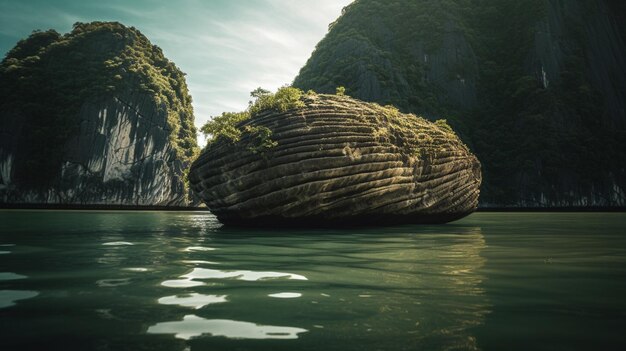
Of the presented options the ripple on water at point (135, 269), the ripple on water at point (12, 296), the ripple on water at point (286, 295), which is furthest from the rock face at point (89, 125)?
the ripple on water at point (286, 295)

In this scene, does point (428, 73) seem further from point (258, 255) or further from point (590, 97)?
point (258, 255)

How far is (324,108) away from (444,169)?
3295 mm

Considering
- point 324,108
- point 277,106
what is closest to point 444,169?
point 324,108

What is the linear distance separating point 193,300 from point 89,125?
209 feet

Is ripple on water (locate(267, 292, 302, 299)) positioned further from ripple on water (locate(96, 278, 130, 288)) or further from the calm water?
ripple on water (locate(96, 278, 130, 288))

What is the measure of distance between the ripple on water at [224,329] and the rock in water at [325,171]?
594 cm

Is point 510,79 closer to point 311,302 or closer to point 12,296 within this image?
point 311,302

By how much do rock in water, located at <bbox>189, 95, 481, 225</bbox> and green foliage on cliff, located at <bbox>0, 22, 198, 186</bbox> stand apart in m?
45.6

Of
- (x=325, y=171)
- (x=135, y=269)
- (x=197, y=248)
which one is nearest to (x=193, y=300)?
(x=135, y=269)

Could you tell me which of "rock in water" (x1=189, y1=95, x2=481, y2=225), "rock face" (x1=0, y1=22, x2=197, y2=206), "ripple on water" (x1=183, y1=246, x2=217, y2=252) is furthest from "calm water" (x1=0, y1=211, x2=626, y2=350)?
"rock face" (x1=0, y1=22, x2=197, y2=206)

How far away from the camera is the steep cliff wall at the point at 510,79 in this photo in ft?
192

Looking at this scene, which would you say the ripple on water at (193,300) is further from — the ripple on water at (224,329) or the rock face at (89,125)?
the rock face at (89,125)

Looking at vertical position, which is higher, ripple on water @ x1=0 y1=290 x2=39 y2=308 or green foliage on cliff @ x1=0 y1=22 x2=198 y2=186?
green foliage on cliff @ x1=0 y1=22 x2=198 y2=186

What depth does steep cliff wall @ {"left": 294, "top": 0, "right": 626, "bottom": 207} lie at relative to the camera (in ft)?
192
